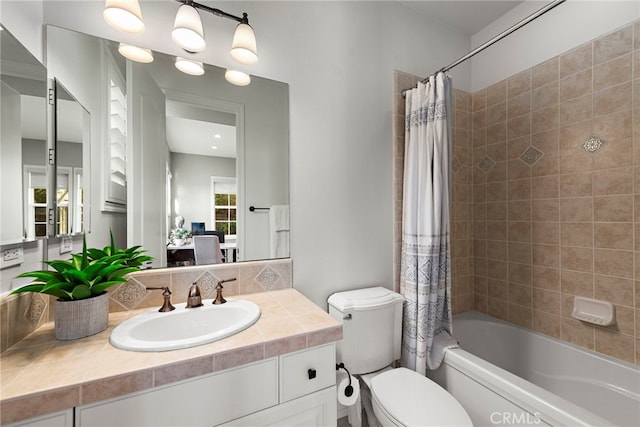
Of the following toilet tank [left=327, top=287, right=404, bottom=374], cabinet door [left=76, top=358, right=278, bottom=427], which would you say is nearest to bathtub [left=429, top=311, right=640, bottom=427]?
toilet tank [left=327, top=287, right=404, bottom=374]

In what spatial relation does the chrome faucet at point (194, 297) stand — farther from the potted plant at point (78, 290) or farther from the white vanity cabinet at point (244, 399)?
the white vanity cabinet at point (244, 399)

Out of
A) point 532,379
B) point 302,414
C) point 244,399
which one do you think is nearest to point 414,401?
point 302,414

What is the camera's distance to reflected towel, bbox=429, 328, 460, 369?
145cm

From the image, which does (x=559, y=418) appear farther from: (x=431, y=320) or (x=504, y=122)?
(x=504, y=122)

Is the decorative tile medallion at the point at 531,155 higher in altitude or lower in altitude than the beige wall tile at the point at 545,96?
lower

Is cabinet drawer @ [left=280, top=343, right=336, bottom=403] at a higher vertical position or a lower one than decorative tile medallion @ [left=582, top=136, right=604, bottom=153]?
lower

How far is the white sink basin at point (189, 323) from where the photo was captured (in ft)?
2.95

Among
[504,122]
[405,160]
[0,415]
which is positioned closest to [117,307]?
[0,415]

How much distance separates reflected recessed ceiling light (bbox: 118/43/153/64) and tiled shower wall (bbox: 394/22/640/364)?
140 cm

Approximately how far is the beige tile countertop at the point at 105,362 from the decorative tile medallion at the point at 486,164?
1.79m

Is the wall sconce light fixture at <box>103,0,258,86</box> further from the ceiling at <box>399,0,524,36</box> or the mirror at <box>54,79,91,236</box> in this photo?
the ceiling at <box>399,0,524,36</box>

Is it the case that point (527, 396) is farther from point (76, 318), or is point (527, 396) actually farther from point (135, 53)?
point (135, 53)

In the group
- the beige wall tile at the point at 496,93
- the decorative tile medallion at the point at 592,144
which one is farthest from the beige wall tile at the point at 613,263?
the beige wall tile at the point at 496,93

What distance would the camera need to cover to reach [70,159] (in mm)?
1045
